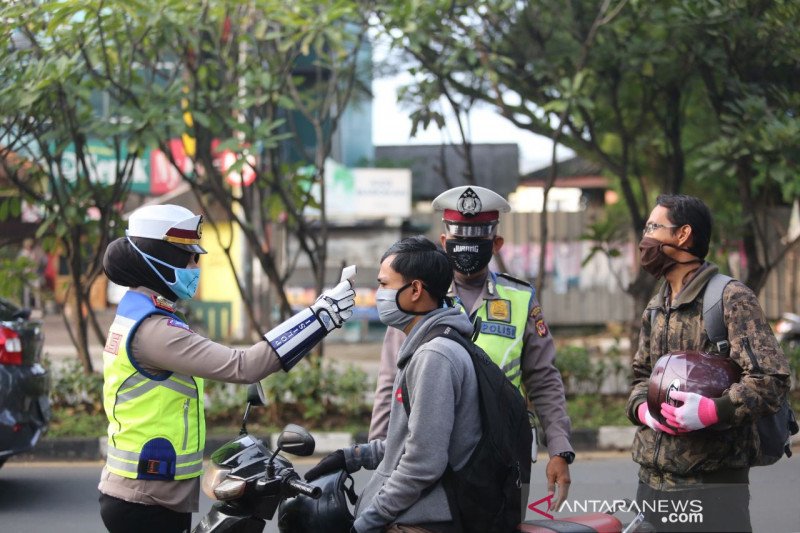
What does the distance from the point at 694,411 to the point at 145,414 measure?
1655 millimetres

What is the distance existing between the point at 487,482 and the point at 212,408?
6398 mm

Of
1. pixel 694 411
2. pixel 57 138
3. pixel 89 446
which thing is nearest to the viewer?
pixel 694 411

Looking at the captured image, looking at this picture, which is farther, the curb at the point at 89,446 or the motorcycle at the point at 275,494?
the curb at the point at 89,446

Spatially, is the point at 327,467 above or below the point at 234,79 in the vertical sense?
below

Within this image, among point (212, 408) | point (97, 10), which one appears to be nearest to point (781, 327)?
point (212, 408)

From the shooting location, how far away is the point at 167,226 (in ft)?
11.0

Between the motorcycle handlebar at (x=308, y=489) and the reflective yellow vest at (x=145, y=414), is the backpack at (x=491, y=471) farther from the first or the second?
the reflective yellow vest at (x=145, y=414)

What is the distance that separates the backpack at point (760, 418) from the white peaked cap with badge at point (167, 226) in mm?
1634

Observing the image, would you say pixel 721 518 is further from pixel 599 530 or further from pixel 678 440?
pixel 599 530

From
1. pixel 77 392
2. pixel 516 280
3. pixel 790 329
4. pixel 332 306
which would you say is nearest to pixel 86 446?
pixel 77 392

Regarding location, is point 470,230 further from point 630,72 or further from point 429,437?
point 630,72

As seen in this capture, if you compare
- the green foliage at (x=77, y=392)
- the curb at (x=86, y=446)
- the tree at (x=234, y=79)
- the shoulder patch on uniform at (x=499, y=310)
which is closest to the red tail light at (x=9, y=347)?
the curb at (x=86, y=446)

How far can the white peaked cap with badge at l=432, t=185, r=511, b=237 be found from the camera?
3.97 metres

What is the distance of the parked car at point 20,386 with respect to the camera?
6.55 meters
